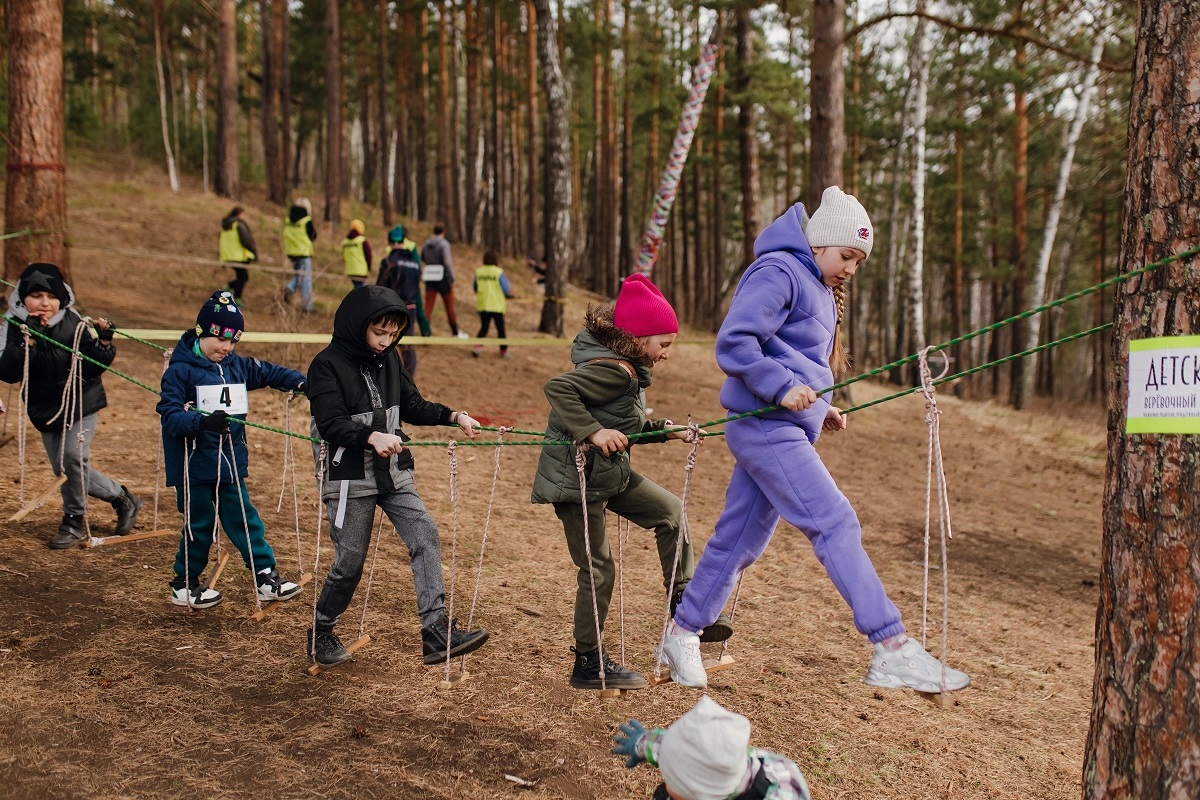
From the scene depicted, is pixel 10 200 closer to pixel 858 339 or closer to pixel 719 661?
pixel 719 661

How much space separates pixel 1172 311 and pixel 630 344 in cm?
198

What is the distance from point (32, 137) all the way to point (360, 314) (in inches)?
290

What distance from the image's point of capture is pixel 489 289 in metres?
14.3

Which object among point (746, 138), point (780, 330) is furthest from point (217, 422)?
point (746, 138)

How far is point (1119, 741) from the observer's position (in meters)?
2.74

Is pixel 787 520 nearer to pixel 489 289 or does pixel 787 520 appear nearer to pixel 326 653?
pixel 326 653

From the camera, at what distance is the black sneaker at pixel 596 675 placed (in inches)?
166

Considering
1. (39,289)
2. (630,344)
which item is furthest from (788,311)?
(39,289)

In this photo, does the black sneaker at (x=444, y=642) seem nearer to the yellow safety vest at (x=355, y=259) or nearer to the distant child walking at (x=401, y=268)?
the distant child walking at (x=401, y=268)

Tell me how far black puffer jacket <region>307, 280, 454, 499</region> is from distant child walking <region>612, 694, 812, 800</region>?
6.62ft

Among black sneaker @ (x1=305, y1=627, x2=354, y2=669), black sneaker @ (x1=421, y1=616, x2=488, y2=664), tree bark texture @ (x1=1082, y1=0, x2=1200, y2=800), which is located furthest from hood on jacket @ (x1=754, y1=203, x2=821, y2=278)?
black sneaker @ (x1=305, y1=627, x2=354, y2=669)

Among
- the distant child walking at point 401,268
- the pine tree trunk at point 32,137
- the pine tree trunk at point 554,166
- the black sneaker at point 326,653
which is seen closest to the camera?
the black sneaker at point 326,653

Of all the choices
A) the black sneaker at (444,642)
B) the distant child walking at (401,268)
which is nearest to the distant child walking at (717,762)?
the black sneaker at (444,642)

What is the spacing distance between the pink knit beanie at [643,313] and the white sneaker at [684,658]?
4.01ft
